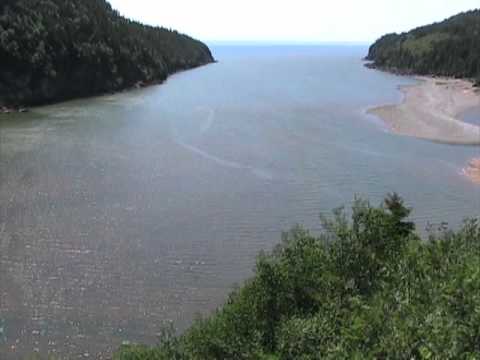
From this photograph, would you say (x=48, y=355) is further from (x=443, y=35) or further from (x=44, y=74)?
(x=443, y=35)

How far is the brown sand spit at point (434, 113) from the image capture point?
64.1 metres

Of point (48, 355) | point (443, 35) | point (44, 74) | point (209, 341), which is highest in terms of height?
point (443, 35)

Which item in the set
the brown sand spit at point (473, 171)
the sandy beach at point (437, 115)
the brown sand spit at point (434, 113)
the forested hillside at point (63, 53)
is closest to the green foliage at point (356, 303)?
the brown sand spit at point (473, 171)

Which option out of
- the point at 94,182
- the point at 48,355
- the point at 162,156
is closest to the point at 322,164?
the point at 162,156

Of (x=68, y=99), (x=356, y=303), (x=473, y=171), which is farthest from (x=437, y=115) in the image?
(x=356, y=303)

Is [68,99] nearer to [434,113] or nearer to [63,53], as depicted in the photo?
[63,53]

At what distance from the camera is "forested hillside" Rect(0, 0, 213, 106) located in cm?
8656

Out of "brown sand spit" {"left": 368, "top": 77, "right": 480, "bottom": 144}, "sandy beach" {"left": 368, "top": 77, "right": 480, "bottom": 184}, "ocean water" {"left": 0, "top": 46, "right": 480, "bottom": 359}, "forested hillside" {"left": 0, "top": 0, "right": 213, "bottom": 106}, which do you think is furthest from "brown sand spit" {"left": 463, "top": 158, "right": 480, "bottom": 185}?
"forested hillside" {"left": 0, "top": 0, "right": 213, "bottom": 106}

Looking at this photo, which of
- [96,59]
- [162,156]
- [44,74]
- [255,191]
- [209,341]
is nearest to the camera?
[209,341]

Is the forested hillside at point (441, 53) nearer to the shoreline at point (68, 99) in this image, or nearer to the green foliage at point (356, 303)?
the shoreline at point (68, 99)

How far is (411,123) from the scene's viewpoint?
2815 inches

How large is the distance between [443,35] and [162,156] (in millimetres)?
149974

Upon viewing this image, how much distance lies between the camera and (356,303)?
15070 mm

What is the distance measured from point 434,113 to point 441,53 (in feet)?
277
